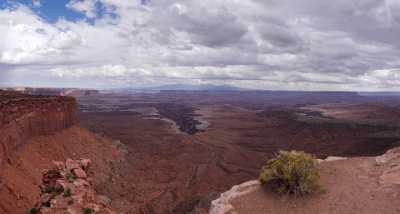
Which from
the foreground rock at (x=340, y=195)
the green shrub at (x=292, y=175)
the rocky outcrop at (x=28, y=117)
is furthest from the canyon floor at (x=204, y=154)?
the rocky outcrop at (x=28, y=117)

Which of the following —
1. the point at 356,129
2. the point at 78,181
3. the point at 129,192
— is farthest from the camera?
the point at 356,129

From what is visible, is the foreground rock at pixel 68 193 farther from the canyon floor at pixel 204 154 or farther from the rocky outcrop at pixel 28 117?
the rocky outcrop at pixel 28 117

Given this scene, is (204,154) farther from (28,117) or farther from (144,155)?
(28,117)

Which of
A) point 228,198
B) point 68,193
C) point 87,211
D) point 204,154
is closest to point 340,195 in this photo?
point 228,198

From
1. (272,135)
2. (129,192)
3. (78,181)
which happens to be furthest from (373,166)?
(272,135)

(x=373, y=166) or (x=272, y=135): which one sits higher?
(x=373, y=166)

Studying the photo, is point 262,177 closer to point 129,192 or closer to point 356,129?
point 129,192
